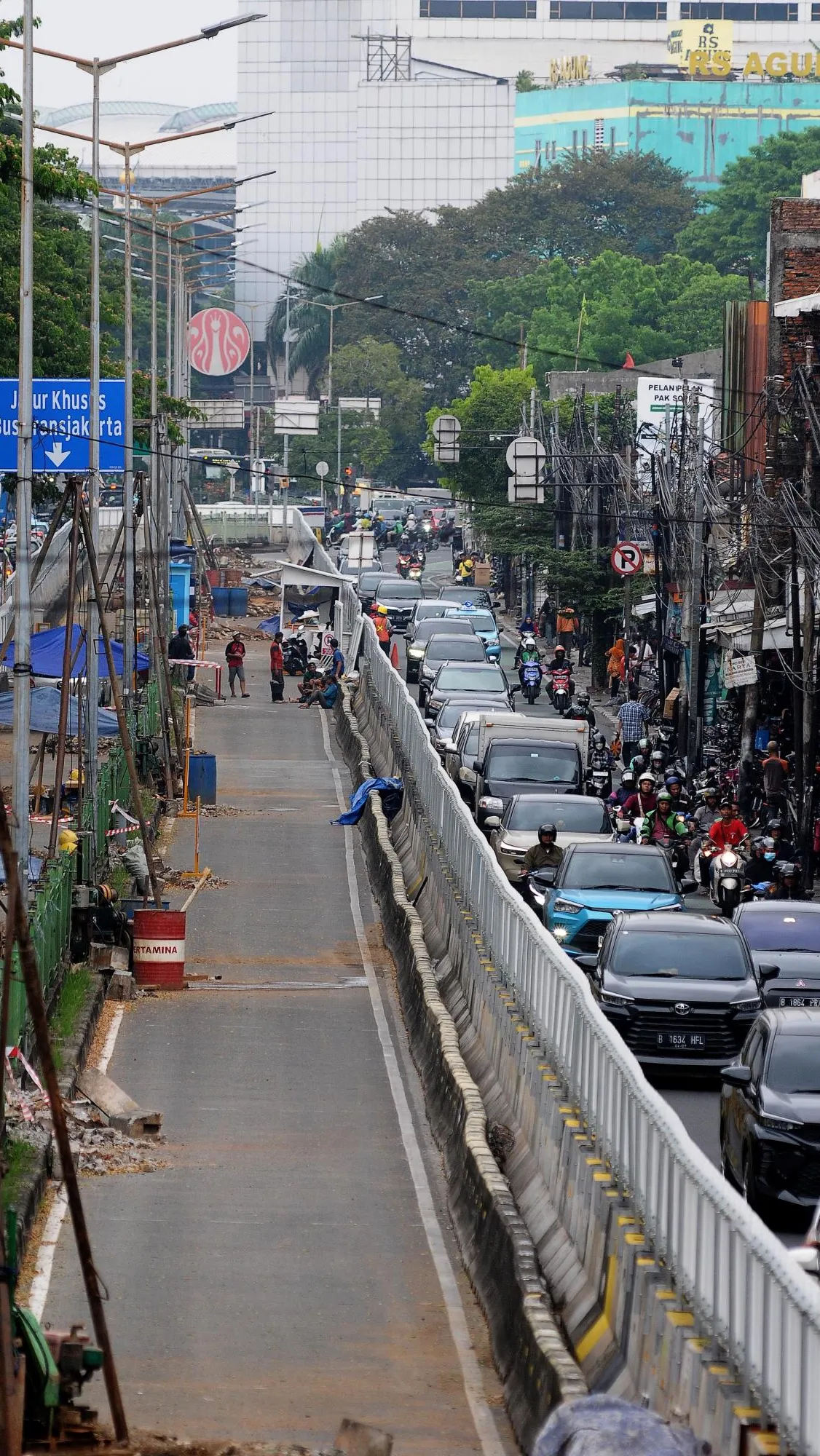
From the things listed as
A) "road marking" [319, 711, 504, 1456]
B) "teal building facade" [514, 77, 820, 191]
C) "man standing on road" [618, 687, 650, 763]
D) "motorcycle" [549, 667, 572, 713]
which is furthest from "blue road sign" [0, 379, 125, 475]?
"teal building facade" [514, 77, 820, 191]

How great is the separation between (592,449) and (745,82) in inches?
5372

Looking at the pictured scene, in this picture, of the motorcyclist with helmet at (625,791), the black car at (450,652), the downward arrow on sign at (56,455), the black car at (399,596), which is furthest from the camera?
the black car at (399,596)

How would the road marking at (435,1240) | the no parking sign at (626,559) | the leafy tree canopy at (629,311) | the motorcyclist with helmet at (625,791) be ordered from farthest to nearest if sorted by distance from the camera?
the leafy tree canopy at (629,311), the no parking sign at (626,559), the motorcyclist with helmet at (625,791), the road marking at (435,1240)

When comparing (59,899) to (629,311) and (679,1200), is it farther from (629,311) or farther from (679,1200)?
(629,311)

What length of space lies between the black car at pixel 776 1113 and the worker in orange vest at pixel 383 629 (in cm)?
3674

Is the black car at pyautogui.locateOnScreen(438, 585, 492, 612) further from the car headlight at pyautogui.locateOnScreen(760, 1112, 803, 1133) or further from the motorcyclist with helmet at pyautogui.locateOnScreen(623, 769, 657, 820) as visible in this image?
the car headlight at pyautogui.locateOnScreen(760, 1112, 803, 1133)

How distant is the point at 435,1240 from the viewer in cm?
1565

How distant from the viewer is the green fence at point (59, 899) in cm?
1855

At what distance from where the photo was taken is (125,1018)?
2366cm

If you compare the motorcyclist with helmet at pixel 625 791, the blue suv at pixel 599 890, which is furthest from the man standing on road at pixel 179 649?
the blue suv at pixel 599 890

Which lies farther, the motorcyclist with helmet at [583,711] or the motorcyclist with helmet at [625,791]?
the motorcyclist with helmet at [583,711]

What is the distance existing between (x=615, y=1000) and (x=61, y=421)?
1254cm

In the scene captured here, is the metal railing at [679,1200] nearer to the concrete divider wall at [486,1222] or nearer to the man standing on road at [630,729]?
the concrete divider wall at [486,1222]

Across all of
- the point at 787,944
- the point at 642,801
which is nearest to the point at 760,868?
the point at 642,801
